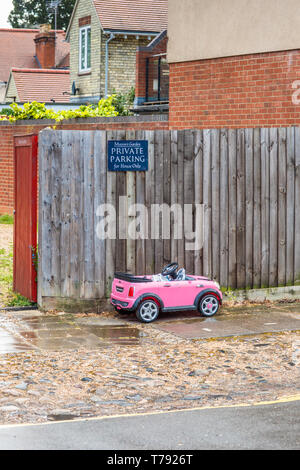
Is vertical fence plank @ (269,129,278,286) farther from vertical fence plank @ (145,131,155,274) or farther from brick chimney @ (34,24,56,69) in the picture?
brick chimney @ (34,24,56,69)

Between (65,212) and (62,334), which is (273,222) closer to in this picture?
(65,212)

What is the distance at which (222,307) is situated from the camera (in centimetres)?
1079

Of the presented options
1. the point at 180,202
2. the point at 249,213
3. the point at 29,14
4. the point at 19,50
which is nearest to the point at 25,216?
the point at 180,202

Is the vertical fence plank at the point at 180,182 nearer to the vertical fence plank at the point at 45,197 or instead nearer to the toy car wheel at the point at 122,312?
the toy car wheel at the point at 122,312

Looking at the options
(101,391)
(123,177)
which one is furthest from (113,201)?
(101,391)

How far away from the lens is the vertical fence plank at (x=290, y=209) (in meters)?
11.1

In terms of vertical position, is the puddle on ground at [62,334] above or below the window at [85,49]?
below

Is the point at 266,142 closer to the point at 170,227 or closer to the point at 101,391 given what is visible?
the point at 170,227

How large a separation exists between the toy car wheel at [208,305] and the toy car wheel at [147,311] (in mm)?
612

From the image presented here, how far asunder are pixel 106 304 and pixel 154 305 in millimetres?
883

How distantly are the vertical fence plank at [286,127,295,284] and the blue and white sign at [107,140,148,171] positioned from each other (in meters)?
2.10

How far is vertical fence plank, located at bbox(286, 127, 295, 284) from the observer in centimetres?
1112

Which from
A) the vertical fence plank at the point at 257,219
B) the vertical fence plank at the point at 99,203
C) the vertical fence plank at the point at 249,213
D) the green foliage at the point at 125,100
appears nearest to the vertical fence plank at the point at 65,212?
the vertical fence plank at the point at 99,203

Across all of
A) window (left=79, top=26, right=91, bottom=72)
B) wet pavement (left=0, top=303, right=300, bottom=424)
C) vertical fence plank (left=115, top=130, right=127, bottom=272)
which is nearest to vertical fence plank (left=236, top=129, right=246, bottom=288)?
wet pavement (left=0, top=303, right=300, bottom=424)
